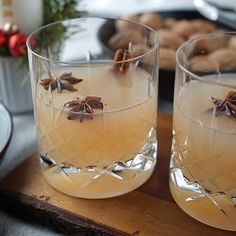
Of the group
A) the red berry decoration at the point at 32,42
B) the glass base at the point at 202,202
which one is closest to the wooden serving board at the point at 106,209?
the glass base at the point at 202,202

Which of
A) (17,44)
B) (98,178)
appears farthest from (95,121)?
(17,44)

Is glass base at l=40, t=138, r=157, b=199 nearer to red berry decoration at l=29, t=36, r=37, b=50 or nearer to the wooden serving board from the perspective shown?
the wooden serving board

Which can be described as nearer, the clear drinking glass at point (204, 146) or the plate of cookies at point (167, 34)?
the clear drinking glass at point (204, 146)

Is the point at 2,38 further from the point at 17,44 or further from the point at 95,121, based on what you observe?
the point at 95,121

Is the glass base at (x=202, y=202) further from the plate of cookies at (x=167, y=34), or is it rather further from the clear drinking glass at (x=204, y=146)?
the plate of cookies at (x=167, y=34)

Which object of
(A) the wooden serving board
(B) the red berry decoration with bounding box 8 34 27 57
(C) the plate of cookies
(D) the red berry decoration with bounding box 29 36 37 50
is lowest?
(A) the wooden serving board

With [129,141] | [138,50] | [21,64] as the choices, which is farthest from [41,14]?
[129,141]

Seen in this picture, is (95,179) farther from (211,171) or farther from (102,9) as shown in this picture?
(102,9)

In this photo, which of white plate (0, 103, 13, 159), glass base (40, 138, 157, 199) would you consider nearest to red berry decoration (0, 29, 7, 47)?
white plate (0, 103, 13, 159)
